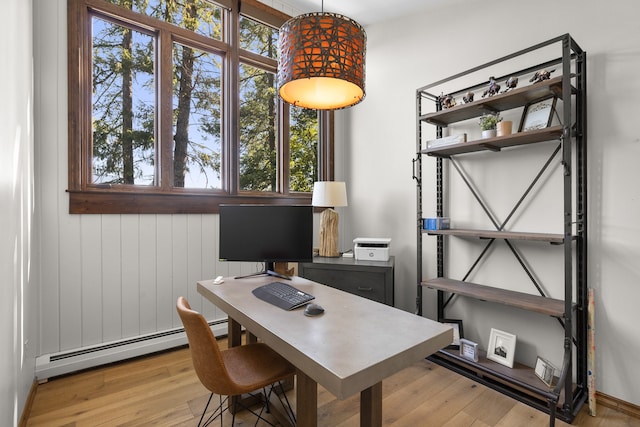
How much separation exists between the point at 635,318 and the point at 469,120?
1.69 m

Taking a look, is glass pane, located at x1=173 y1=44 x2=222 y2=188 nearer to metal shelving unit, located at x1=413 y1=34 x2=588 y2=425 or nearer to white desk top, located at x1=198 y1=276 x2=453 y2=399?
white desk top, located at x1=198 y1=276 x2=453 y2=399

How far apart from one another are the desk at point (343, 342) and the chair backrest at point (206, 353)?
0.17 m

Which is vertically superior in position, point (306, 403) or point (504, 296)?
point (504, 296)

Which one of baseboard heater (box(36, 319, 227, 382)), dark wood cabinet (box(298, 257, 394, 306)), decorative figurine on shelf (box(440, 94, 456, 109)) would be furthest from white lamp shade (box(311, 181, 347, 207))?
baseboard heater (box(36, 319, 227, 382))

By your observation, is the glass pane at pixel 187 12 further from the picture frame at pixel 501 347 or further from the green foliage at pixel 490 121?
the picture frame at pixel 501 347

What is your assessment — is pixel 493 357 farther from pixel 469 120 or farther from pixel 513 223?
pixel 469 120

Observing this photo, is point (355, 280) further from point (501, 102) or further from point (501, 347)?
point (501, 102)

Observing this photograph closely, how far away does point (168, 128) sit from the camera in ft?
8.84

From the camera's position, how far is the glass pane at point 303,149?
11.6 ft

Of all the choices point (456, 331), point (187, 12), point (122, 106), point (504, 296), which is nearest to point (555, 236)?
point (504, 296)

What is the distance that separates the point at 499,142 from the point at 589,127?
0.50 meters

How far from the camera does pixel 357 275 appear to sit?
2680mm

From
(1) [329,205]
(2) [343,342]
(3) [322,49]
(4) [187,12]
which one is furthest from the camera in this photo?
(1) [329,205]

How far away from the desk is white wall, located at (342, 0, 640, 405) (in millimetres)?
1506
